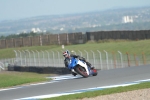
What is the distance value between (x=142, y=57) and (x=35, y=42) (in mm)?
50514

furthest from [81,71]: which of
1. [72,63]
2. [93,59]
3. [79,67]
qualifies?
[93,59]

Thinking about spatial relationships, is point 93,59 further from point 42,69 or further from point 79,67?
point 79,67

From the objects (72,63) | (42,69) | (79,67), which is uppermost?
(72,63)

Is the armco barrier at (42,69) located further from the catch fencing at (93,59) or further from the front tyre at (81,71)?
the front tyre at (81,71)

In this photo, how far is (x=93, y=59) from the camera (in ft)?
127

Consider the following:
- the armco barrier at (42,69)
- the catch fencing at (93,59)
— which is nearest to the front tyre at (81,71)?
the catch fencing at (93,59)

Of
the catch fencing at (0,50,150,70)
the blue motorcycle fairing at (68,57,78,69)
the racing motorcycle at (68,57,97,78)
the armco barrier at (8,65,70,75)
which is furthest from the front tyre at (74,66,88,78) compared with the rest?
the armco barrier at (8,65,70,75)

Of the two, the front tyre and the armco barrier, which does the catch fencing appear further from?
the front tyre

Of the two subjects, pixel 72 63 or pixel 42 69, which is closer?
pixel 72 63

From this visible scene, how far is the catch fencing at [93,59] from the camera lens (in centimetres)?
3666

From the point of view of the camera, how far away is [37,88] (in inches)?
850

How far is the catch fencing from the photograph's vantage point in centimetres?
3666

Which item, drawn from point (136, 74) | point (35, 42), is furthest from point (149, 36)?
point (136, 74)

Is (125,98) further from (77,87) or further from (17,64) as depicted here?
(17,64)
